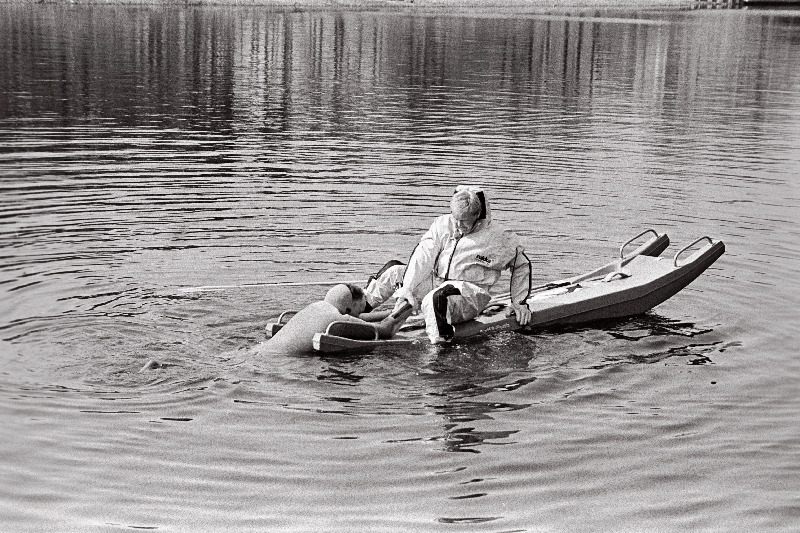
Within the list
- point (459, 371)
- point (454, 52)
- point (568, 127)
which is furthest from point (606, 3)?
point (459, 371)

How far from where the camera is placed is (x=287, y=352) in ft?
36.0

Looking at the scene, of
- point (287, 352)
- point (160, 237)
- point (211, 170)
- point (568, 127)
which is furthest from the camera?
point (568, 127)

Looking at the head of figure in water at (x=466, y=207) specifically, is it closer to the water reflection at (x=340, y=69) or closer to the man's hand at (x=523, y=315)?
the man's hand at (x=523, y=315)

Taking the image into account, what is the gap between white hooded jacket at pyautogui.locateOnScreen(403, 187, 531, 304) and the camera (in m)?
12.0

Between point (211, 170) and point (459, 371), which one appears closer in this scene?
point (459, 371)

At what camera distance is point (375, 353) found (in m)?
11.2

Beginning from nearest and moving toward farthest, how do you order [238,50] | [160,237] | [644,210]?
[160,237] → [644,210] → [238,50]

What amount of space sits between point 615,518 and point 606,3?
90.3 metres

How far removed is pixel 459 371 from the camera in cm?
1098

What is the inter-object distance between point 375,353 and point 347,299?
711mm

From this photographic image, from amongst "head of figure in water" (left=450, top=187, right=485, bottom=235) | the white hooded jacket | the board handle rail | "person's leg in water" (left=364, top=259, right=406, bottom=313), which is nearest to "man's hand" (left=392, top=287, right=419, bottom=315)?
the white hooded jacket

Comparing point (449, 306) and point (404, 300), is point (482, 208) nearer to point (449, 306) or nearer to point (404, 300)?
point (449, 306)

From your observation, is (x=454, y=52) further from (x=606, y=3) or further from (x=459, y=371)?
(x=606, y=3)

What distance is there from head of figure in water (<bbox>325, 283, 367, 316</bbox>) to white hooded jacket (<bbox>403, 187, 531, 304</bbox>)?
20.2 inches
